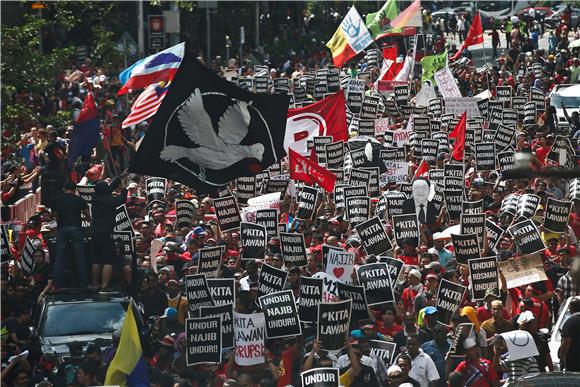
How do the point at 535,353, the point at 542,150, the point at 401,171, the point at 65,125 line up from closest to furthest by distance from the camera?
1. the point at 535,353
2. the point at 401,171
3. the point at 542,150
4. the point at 65,125

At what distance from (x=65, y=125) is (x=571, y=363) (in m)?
21.1

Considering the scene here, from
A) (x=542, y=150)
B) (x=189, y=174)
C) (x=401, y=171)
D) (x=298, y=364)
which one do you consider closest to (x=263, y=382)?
(x=298, y=364)

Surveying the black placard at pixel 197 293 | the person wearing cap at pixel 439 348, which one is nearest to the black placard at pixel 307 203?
the black placard at pixel 197 293

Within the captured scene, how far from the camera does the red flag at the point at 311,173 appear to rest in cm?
1961

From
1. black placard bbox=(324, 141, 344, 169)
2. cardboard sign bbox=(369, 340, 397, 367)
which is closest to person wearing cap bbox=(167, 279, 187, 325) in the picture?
cardboard sign bbox=(369, 340, 397, 367)

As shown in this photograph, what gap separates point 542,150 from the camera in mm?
23453

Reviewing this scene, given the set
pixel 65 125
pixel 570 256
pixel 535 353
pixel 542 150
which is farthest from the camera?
pixel 65 125

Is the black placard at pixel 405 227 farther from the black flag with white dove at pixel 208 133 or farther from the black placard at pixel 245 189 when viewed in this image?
the black placard at pixel 245 189

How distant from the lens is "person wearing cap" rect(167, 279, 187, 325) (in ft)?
50.5

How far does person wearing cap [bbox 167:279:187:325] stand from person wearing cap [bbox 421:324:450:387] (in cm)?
303

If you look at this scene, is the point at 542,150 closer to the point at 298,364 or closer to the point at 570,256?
the point at 570,256

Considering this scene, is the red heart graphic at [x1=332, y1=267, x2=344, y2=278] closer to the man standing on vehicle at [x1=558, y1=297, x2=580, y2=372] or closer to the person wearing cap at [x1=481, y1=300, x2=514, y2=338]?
the person wearing cap at [x1=481, y1=300, x2=514, y2=338]

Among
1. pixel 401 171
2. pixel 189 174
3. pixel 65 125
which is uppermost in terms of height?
pixel 189 174

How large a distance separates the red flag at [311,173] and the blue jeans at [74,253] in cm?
406
